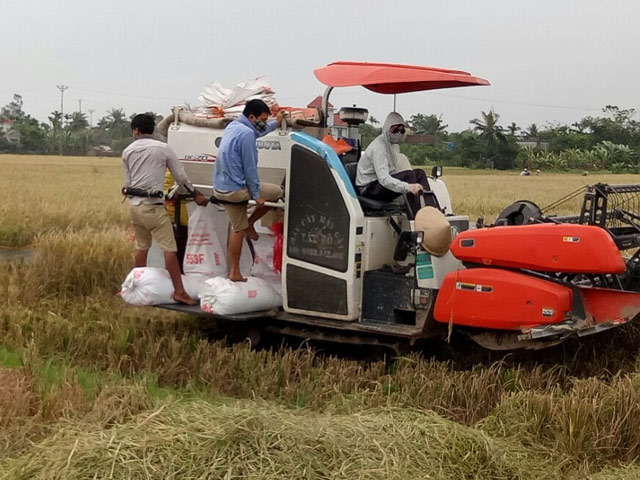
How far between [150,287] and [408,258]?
2.16 meters

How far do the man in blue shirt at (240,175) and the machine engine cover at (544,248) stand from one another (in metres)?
1.68

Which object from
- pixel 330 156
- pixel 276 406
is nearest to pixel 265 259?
pixel 330 156

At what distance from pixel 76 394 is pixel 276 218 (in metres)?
2.82

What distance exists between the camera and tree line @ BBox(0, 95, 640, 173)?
188ft

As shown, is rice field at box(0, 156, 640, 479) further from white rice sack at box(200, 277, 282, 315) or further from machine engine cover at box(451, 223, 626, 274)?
machine engine cover at box(451, 223, 626, 274)

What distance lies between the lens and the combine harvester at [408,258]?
18.3ft

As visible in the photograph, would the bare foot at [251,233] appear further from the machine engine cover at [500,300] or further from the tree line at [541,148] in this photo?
→ the tree line at [541,148]

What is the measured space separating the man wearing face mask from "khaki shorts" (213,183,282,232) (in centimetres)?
70

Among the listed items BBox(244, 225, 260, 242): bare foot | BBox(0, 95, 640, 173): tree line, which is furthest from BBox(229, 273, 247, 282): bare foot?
BBox(0, 95, 640, 173): tree line

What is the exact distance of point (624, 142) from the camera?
6700 cm

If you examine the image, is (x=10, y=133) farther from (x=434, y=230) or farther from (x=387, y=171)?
(x=434, y=230)

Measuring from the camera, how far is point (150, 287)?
698 cm

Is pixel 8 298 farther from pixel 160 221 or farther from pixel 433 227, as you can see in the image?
pixel 433 227

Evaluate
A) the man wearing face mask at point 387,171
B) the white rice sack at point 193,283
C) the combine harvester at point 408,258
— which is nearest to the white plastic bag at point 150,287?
the white rice sack at point 193,283
